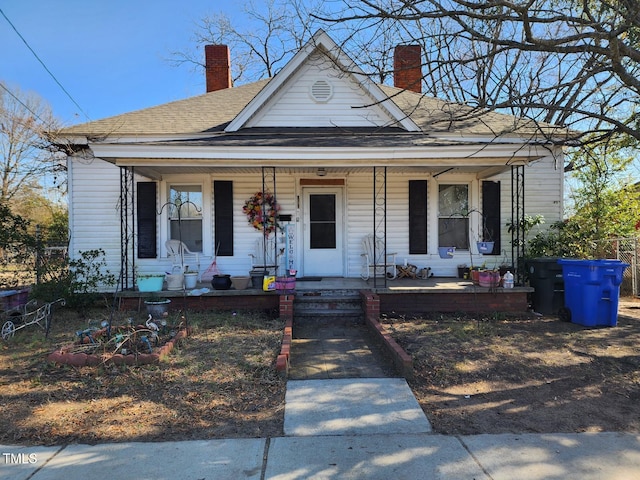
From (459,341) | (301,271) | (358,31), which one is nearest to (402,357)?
(459,341)

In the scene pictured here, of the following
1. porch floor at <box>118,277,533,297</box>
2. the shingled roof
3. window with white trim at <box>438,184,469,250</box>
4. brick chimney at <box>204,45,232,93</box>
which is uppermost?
brick chimney at <box>204,45,232,93</box>

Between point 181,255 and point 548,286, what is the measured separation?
7.15 meters

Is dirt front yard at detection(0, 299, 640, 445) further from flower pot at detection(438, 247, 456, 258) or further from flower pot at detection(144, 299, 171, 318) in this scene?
flower pot at detection(438, 247, 456, 258)

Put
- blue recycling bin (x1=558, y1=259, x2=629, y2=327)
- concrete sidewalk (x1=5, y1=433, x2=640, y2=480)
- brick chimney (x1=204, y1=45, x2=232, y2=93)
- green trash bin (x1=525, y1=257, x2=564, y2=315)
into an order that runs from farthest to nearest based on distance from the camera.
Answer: brick chimney (x1=204, y1=45, x2=232, y2=93)
green trash bin (x1=525, y1=257, x2=564, y2=315)
blue recycling bin (x1=558, y1=259, x2=629, y2=327)
concrete sidewalk (x1=5, y1=433, x2=640, y2=480)

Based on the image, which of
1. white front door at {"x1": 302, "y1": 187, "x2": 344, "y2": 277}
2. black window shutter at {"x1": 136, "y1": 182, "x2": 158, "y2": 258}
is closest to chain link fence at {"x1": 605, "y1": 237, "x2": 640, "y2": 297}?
white front door at {"x1": 302, "y1": 187, "x2": 344, "y2": 277}

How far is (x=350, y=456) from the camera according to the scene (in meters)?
2.97

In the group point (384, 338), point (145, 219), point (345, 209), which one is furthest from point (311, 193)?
point (384, 338)

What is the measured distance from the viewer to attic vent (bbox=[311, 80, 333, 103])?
9023 mm

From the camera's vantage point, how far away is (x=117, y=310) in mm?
7645

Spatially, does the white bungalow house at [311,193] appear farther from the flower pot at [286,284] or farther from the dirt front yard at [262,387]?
the dirt front yard at [262,387]

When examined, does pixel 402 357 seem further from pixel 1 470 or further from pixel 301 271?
pixel 301 271

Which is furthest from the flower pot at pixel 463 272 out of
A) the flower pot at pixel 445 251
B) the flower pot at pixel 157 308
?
the flower pot at pixel 157 308

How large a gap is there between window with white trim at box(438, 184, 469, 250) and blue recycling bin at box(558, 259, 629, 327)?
2.75 meters

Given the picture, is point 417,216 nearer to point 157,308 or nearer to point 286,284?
point 286,284
